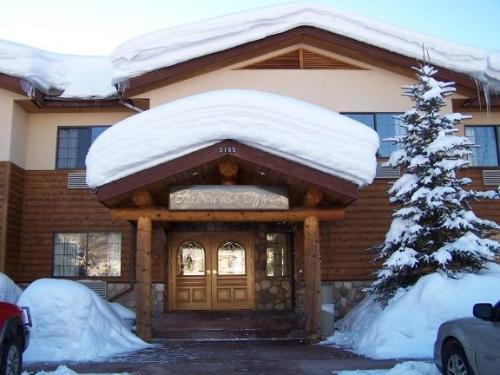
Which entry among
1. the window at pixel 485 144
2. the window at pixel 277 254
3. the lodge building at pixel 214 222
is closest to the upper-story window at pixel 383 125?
the lodge building at pixel 214 222

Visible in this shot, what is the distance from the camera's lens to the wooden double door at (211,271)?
574 inches

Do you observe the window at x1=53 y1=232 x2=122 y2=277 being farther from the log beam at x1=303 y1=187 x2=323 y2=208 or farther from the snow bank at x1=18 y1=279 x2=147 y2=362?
the log beam at x1=303 y1=187 x2=323 y2=208

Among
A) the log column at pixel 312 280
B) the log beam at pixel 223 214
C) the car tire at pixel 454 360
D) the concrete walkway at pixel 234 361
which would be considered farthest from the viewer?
the log beam at pixel 223 214

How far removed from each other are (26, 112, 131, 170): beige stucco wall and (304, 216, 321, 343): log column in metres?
6.63

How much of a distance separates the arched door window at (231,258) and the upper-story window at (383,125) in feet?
14.3

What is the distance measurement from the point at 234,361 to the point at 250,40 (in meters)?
8.28

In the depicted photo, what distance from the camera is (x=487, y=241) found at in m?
10.5

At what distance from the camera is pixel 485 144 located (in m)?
15.3

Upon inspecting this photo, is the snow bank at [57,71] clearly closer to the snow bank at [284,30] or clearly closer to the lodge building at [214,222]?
the lodge building at [214,222]

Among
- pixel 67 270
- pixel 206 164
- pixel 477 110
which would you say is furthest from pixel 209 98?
pixel 477 110

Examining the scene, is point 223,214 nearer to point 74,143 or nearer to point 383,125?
point 383,125

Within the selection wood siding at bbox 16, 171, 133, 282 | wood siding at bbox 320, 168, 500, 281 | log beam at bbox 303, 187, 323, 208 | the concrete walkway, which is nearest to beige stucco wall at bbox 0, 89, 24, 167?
wood siding at bbox 16, 171, 133, 282

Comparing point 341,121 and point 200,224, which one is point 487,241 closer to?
point 341,121

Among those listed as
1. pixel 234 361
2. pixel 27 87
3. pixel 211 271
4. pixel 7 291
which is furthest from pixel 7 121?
pixel 234 361
